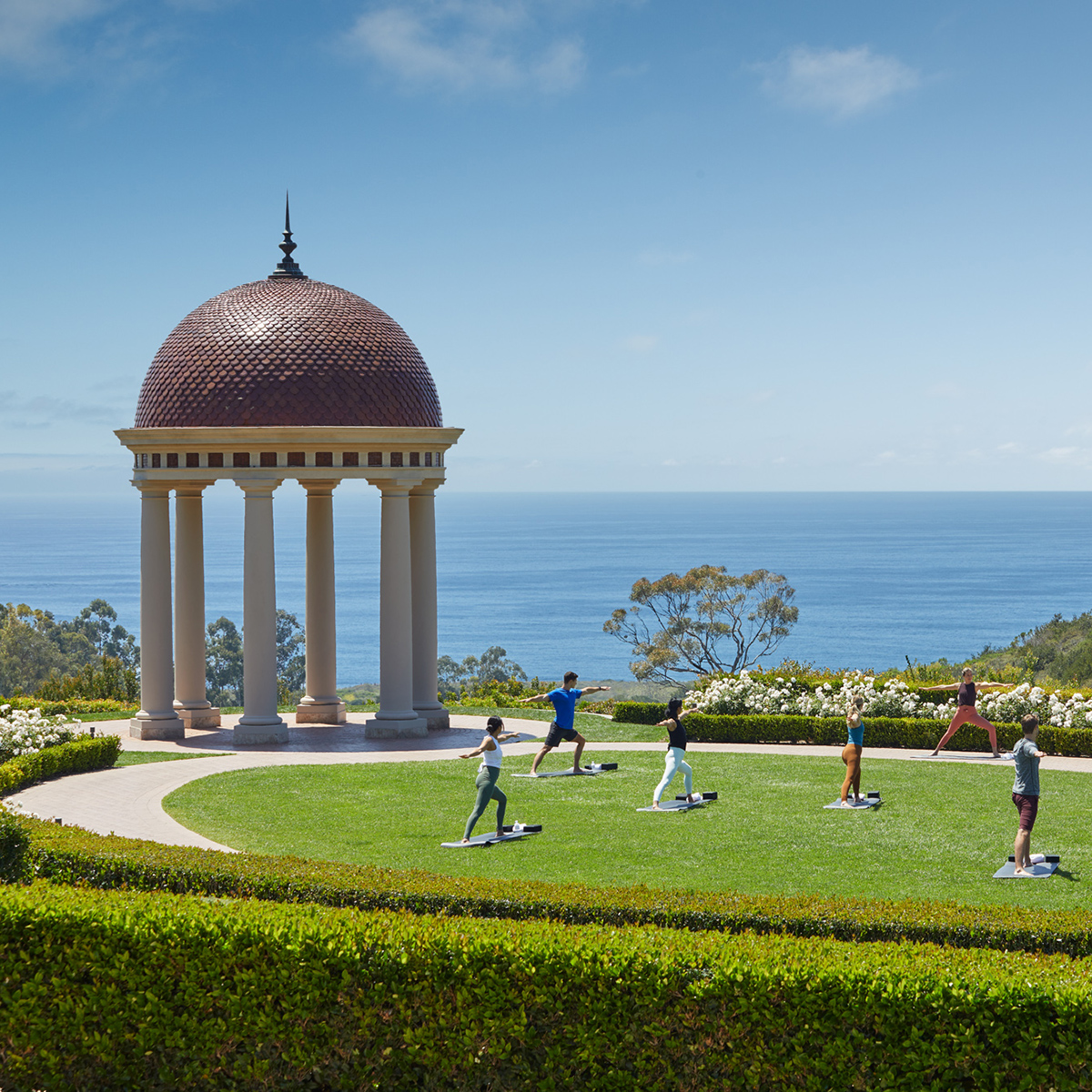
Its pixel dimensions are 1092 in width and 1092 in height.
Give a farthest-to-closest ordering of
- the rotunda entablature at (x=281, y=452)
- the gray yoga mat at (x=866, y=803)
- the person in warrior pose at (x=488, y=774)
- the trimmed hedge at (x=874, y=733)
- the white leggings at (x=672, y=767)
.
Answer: the rotunda entablature at (x=281, y=452) < the trimmed hedge at (x=874, y=733) < the gray yoga mat at (x=866, y=803) < the white leggings at (x=672, y=767) < the person in warrior pose at (x=488, y=774)

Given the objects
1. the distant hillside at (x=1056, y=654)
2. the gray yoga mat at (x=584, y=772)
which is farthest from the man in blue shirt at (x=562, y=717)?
the distant hillside at (x=1056, y=654)

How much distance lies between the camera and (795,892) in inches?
586

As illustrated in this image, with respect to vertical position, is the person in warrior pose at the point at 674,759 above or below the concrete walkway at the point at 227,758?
above

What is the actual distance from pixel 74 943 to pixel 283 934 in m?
1.95

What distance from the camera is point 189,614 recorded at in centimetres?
3162

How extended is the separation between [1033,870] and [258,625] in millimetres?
18603

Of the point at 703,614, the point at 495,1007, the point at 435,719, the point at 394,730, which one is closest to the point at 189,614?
the point at 394,730

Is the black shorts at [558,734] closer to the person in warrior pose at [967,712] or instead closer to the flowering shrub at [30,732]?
the person in warrior pose at [967,712]

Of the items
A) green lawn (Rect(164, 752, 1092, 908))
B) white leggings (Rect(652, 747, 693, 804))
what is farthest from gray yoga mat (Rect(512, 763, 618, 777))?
white leggings (Rect(652, 747, 693, 804))

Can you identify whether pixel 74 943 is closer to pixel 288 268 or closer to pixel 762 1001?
pixel 762 1001

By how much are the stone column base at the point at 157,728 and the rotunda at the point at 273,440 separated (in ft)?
0.08

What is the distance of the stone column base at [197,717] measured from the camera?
A: 31.6 meters

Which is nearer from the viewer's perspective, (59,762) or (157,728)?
(59,762)

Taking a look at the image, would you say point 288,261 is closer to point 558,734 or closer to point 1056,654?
point 558,734
